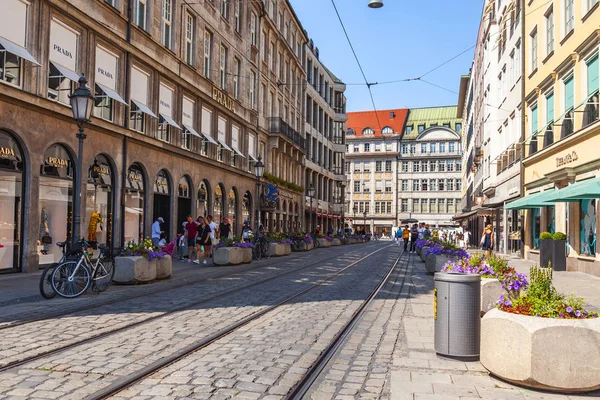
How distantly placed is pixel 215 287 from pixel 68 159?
7083 mm

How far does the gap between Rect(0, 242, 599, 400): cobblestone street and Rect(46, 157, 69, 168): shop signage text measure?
6367mm

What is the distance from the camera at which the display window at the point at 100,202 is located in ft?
57.0

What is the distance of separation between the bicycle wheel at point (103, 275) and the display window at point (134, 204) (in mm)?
9104

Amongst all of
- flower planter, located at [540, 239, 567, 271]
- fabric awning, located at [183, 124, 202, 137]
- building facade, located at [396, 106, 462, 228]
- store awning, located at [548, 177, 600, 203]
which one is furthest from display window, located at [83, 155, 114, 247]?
building facade, located at [396, 106, 462, 228]

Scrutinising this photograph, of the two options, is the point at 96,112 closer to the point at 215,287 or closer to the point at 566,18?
the point at 215,287

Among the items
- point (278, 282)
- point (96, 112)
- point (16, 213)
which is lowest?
point (278, 282)

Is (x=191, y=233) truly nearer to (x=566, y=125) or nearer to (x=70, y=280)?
(x=70, y=280)

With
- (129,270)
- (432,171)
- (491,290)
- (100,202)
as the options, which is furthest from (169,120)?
(432,171)

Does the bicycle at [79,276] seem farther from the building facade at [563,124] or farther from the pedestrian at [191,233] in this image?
the building facade at [563,124]

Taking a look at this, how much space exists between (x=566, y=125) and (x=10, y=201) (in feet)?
57.3

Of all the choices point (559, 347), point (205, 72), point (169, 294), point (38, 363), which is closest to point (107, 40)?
point (205, 72)

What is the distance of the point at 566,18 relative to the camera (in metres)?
20.0

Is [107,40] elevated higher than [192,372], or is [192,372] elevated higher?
[107,40]

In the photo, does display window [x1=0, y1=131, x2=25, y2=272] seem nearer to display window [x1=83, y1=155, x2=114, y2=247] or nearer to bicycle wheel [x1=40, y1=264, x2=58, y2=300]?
display window [x1=83, y1=155, x2=114, y2=247]
